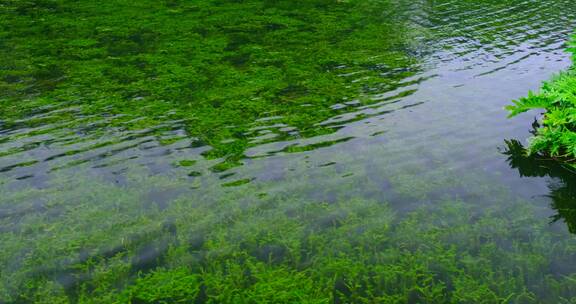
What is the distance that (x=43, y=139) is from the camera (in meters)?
10.8

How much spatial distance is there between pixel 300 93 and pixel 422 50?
629 centimetres

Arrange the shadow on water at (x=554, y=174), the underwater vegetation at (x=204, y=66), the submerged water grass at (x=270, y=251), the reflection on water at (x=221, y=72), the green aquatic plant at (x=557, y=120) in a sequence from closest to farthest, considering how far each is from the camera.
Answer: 1. the submerged water grass at (x=270, y=251)
2. the shadow on water at (x=554, y=174)
3. the green aquatic plant at (x=557, y=120)
4. the reflection on water at (x=221, y=72)
5. the underwater vegetation at (x=204, y=66)

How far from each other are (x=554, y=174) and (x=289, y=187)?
187 inches

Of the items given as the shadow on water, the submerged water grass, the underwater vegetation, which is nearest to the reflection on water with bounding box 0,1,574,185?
the underwater vegetation

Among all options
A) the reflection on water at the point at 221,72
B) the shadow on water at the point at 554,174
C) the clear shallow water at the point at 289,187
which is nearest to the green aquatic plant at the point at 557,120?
the shadow on water at the point at 554,174

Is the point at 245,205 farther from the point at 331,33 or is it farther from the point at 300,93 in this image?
the point at 331,33

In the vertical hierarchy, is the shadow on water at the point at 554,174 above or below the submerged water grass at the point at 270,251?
below

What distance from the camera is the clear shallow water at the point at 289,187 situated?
6758 millimetres

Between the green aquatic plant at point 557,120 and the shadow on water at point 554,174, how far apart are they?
187 millimetres

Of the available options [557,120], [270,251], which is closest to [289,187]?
[270,251]

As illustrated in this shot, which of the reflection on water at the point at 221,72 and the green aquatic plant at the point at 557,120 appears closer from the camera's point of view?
the green aquatic plant at the point at 557,120

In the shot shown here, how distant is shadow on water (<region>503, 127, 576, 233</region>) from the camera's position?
8086 mm

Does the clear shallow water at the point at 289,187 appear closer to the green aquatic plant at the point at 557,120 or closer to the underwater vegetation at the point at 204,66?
the underwater vegetation at the point at 204,66

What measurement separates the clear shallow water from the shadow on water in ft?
0.14
